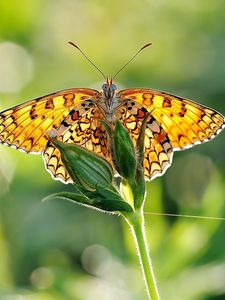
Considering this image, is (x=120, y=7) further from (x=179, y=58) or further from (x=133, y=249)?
(x=133, y=249)

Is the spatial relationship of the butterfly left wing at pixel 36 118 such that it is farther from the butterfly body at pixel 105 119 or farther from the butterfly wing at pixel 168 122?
the butterfly wing at pixel 168 122

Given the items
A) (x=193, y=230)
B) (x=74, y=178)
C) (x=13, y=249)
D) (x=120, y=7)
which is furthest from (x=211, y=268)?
(x=120, y=7)

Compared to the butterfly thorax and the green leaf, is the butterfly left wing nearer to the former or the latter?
the butterfly thorax

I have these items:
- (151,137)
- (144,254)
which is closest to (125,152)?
(144,254)

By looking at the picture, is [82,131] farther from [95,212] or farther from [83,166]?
[95,212]

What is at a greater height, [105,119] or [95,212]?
[95,212]

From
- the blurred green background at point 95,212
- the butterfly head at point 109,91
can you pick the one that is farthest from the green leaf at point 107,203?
the blurred green background at point 95,212
